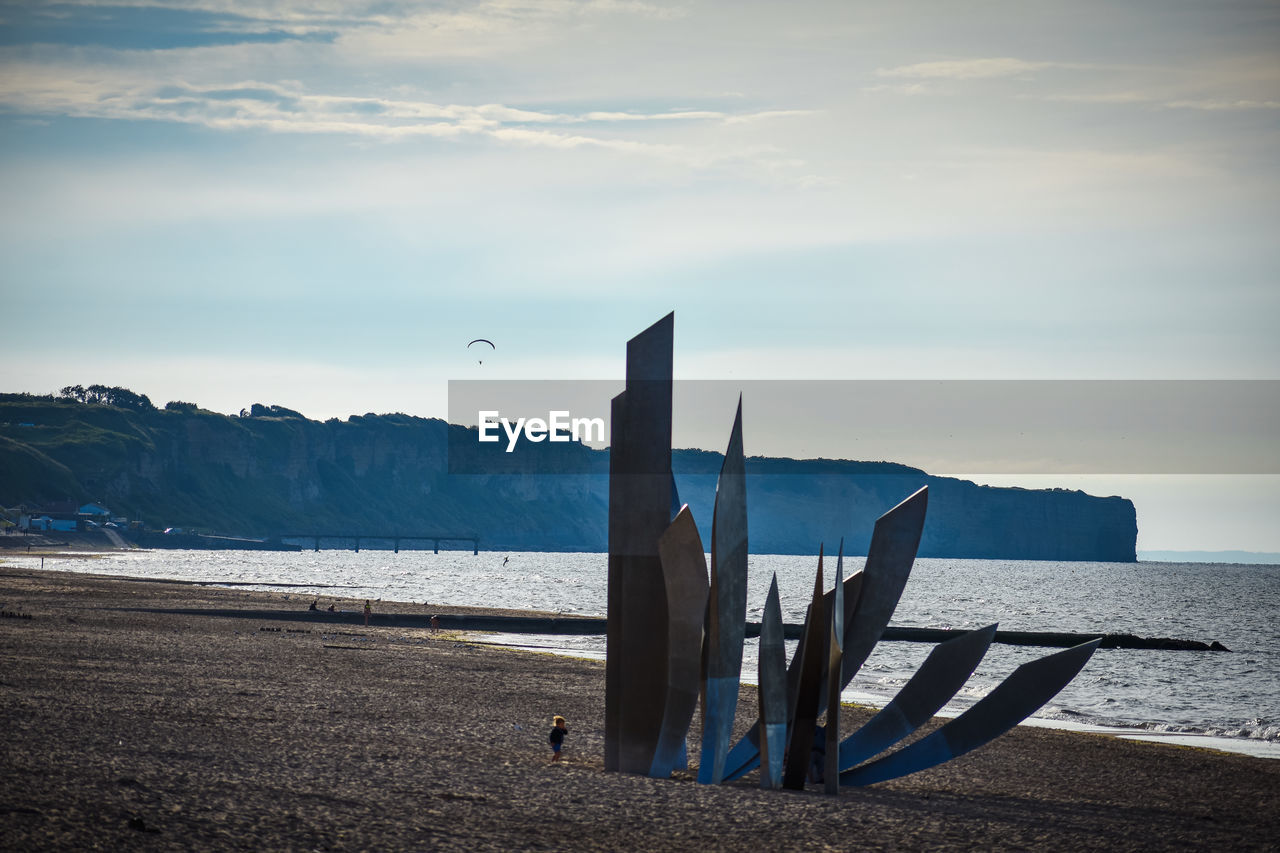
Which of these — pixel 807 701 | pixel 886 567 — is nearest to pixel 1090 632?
pixel 886 567

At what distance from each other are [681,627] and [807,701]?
5.50 feet

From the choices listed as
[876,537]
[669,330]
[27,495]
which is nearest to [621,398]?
[669,330]

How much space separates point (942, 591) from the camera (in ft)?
372

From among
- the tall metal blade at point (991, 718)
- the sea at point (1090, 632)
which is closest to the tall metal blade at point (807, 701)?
the tall metal blade at point (991, 718)

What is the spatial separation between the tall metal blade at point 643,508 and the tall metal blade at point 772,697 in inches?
43.7

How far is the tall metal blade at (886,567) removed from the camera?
13164 mm

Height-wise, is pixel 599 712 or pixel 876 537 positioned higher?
pixel 876 537

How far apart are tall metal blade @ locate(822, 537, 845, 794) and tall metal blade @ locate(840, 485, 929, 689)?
0.58m

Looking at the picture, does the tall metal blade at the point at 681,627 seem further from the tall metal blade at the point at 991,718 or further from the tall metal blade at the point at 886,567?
the tall metal blade at the point at 991,718

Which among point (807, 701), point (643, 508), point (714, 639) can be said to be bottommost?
point (807, 701)

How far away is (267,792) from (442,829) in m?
1.80

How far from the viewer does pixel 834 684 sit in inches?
480

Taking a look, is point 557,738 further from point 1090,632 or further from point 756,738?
point 1090,632

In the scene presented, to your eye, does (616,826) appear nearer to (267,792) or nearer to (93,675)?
(267,792)
